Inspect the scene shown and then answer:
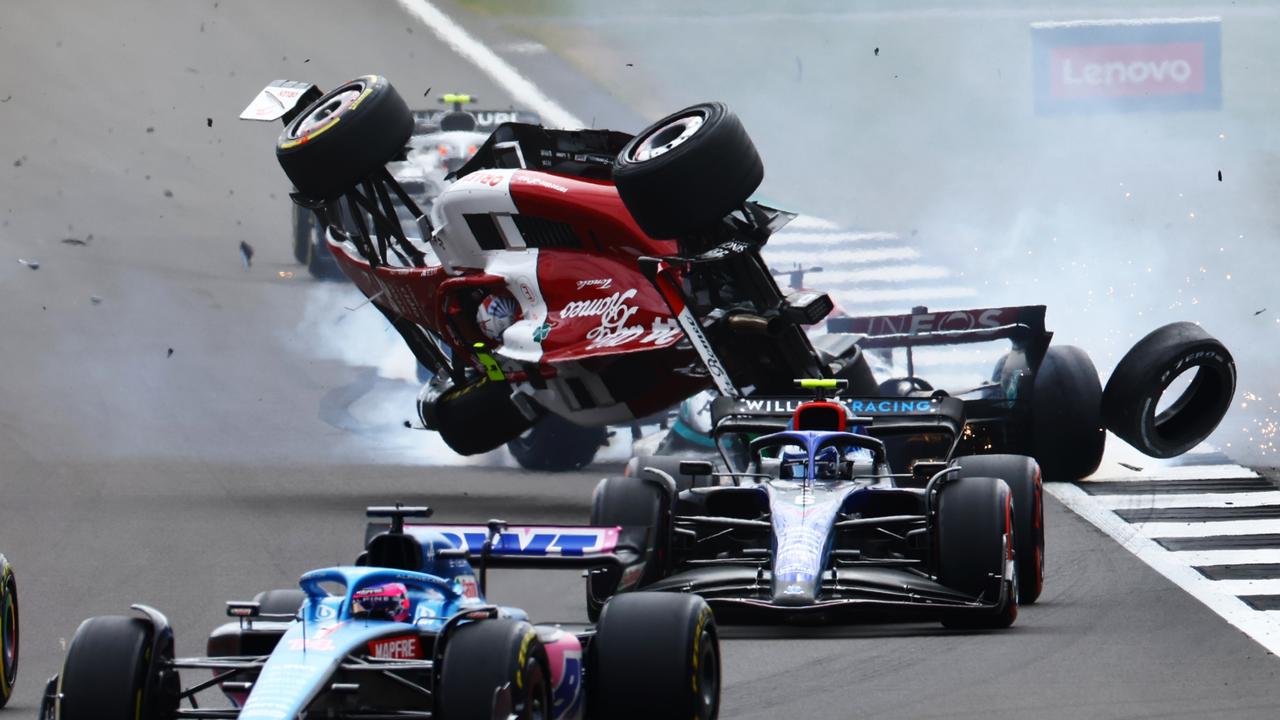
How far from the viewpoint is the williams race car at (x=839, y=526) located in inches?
485

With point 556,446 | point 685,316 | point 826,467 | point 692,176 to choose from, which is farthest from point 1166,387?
point 826,467

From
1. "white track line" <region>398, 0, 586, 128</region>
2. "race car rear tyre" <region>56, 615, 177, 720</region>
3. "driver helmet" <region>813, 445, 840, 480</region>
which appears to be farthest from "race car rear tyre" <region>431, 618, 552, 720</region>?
"white track line" <region>398, 0, 586, 128</region>

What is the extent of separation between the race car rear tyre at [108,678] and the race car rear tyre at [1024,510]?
6.42 m

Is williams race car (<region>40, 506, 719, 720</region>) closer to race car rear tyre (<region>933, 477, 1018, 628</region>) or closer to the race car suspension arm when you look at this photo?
race car rear tyre (<region>933, 477, 1018, 628</region>)

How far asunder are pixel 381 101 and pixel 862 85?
475 inches

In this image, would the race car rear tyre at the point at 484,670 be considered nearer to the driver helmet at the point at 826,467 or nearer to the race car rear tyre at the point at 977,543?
the race car rear tyre at the point at 977,543

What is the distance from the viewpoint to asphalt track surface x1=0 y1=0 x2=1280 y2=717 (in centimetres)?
1169

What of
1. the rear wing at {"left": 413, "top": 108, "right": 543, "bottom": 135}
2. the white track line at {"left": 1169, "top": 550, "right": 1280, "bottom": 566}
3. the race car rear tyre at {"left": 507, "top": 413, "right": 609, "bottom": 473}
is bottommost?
the white track line at {"left": 1169, "top": 550, "right": 1280, "bottom": 566}

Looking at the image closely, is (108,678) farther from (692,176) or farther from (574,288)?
(574,288)

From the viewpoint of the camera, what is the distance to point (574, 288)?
1798 cm

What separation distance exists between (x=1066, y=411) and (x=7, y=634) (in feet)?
33.8

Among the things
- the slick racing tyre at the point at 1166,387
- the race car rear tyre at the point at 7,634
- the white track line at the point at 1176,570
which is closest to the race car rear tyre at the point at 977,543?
the white track line at the point at 1176,570

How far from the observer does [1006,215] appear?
2630 cm

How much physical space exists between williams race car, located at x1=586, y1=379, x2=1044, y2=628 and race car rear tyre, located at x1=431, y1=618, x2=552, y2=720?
3.40 m
